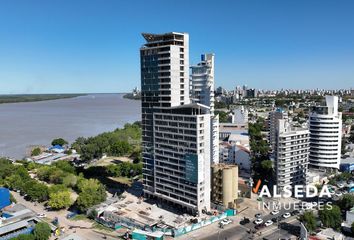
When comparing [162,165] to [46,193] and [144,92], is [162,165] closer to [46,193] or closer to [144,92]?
[144,92]

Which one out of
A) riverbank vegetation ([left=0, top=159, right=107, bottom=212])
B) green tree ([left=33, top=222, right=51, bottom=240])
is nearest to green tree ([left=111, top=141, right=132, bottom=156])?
riverbank vegetation ([left=0, top=159, right=107, bottom=212])

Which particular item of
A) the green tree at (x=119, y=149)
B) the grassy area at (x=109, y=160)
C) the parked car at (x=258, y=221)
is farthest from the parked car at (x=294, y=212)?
the green tree at (x=119, y=149)

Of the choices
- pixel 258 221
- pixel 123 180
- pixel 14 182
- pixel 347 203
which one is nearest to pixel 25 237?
pixel 14 182

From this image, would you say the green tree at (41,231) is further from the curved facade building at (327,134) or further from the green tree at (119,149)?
the curved facade building at (327,134)

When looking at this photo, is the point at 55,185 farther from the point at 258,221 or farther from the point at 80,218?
the point at 258,221

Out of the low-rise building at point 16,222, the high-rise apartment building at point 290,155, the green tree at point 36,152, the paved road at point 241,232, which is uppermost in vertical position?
the high-rise apartment building at point 290,155
